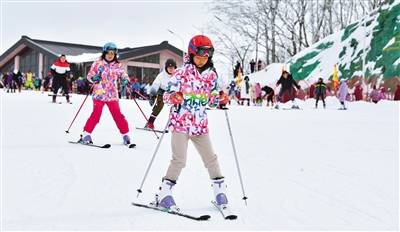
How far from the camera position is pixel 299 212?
3988 millimetres

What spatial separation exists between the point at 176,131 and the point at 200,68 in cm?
55

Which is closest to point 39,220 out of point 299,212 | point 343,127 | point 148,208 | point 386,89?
point 148,208

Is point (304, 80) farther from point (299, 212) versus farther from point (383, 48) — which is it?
point (299, 212)

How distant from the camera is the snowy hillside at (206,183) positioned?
3.70 metres

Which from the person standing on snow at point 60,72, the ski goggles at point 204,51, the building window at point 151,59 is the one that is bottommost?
the ski goggles at point 204,51

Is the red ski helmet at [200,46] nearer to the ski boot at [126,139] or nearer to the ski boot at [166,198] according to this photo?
the ski boot at [166,198]

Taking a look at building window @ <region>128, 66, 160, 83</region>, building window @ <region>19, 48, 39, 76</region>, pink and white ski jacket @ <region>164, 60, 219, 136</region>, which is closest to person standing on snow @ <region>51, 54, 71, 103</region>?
pink and white ski jacket @ <region>164, 60, 219, 136</region>

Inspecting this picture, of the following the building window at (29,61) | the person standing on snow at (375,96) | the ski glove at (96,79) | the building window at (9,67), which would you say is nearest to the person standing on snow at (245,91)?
the person standing on snow at (375,96)

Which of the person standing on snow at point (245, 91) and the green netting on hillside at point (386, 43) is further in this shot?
the person standing on snow at point (245, 91)

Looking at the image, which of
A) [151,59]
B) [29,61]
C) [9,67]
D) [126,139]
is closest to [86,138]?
[126,139]

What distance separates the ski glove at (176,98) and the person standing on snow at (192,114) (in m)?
0.03

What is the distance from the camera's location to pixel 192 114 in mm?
3932

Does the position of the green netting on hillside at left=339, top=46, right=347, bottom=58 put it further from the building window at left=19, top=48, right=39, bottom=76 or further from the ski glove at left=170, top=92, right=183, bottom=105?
the ski glove at left=170, top=92, right=183, bottom=105

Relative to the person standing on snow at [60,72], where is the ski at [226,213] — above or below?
below
